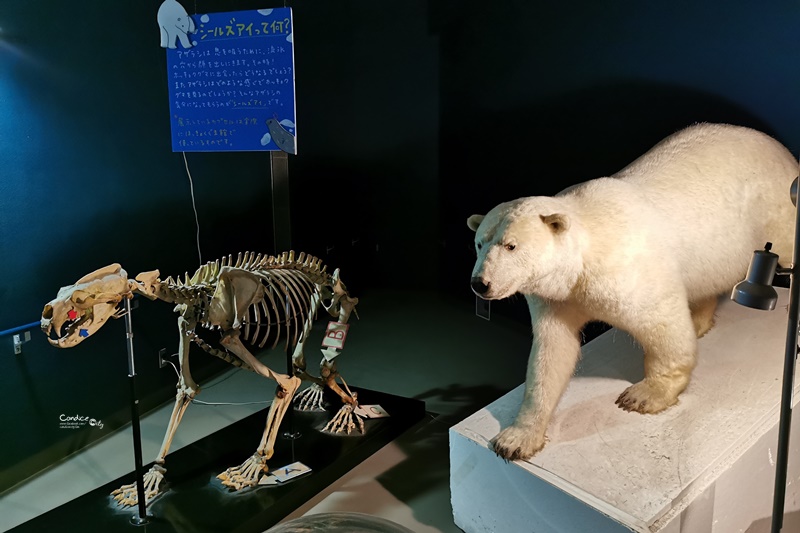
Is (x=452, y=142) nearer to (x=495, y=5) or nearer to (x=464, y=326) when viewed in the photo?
(x=495, y=5)

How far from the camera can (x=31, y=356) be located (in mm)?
2807

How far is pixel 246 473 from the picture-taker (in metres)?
2.70

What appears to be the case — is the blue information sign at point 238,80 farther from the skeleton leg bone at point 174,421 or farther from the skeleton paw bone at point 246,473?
the skeleton paw bone at point 246,473

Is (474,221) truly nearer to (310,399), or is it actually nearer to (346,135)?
(346,135)

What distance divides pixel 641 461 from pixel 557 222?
86 cm

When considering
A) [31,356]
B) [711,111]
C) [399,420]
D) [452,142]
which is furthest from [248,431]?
[711,111]

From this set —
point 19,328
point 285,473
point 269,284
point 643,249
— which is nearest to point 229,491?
point 285,473

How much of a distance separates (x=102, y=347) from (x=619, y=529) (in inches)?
99.3

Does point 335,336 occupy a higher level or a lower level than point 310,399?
higher

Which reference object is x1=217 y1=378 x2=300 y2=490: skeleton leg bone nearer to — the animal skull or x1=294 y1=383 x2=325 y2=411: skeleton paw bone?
x1=294 y1=383 x2=325 y2=411: skeleton paw bone

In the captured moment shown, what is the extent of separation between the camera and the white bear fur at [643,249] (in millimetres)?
1969

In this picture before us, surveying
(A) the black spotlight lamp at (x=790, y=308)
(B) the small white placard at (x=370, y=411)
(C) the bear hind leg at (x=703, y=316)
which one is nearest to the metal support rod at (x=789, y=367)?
(A) the black spotlight lamp at (x=790, y=308)

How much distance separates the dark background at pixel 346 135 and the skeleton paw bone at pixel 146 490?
633 mm

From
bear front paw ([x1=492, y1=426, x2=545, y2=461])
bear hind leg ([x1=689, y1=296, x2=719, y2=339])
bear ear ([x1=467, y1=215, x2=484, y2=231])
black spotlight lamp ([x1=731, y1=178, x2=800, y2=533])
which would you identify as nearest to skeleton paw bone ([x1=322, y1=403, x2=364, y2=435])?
bear front paw ([x1=492, y1=426, x2=545, y2=461])
